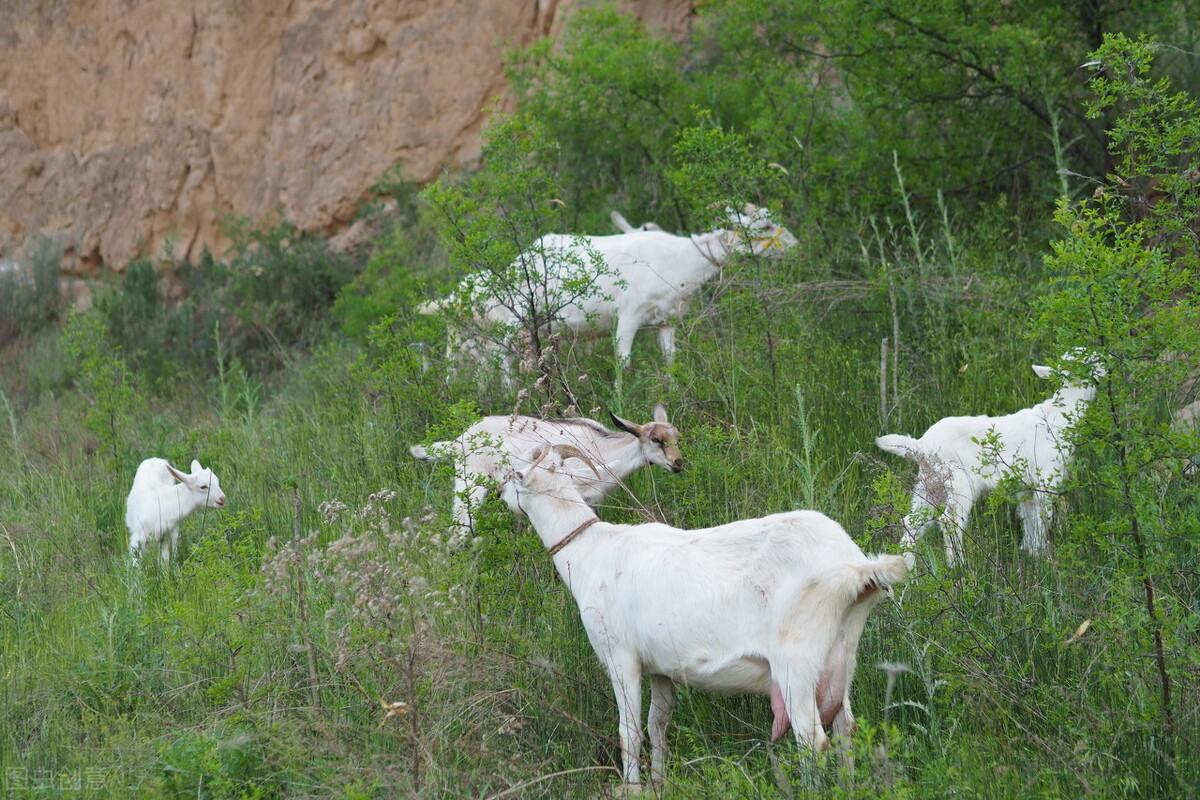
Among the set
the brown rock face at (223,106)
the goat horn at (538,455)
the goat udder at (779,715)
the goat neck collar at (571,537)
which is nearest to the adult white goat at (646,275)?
the goat horn at (538,455)

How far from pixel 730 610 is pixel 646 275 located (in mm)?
5021

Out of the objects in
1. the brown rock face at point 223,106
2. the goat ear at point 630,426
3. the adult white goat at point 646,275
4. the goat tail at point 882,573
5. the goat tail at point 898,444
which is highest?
the brown rock face at point 223,106

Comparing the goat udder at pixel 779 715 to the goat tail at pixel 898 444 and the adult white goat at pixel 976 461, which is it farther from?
the goat tail at pixel 898 444

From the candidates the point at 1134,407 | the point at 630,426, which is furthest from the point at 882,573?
the point at 630,426

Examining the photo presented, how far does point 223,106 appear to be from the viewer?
58.1 ft

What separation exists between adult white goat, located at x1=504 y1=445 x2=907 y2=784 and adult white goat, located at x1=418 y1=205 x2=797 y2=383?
12.2 feet

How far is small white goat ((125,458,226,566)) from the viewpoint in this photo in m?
8.35

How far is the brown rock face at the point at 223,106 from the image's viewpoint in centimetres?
1642

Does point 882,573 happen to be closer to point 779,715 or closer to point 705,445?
point 779,715

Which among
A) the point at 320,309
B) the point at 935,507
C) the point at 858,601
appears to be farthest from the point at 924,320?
the point at 320,309

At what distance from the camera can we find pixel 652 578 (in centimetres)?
544

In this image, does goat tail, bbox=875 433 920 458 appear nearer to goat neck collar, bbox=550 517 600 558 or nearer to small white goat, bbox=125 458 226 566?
goat neck collar, bbox=550 517 600 558

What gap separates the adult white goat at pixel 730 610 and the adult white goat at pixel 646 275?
12.2ft

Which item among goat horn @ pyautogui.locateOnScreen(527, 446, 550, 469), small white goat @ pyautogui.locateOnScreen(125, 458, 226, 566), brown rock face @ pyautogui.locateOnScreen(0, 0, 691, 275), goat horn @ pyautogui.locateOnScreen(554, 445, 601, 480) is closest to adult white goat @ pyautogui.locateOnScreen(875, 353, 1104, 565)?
goat horn @ pyautogui.locateOnScreen(554, 445, 601, 480)
